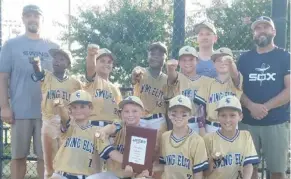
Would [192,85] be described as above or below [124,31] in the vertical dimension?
below

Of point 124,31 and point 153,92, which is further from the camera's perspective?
point 124,31

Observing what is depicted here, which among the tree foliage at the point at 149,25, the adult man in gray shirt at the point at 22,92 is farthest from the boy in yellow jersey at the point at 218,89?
the tree foliage at the point at 149,25

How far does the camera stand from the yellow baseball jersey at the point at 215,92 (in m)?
4.61

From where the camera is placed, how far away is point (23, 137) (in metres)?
5.07

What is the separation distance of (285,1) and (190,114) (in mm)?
1654

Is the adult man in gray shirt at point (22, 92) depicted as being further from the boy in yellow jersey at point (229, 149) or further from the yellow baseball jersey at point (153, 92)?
the boy in yellow jersey at point (229, 149)

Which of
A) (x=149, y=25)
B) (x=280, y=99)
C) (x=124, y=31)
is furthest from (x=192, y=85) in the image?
(x=124, y=31)

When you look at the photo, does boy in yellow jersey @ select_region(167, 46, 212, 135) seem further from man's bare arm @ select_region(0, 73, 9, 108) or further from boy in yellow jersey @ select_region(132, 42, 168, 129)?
man's bare arm @ select_region(0, 73, 9, 108)

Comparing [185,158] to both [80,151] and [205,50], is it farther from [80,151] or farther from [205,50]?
[205,50]

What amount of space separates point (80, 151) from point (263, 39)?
2.02 m

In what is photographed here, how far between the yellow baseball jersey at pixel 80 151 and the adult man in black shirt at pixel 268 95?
4.71 feet

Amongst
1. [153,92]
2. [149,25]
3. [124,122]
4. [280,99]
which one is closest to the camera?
[124,122]

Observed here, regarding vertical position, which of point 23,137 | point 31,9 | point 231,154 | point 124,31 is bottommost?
point 231,154

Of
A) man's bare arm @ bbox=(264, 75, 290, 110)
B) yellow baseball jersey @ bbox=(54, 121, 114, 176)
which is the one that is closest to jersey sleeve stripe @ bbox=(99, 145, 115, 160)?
yellow baseball jersey @ bbox=(54, 121, 114, 176)
